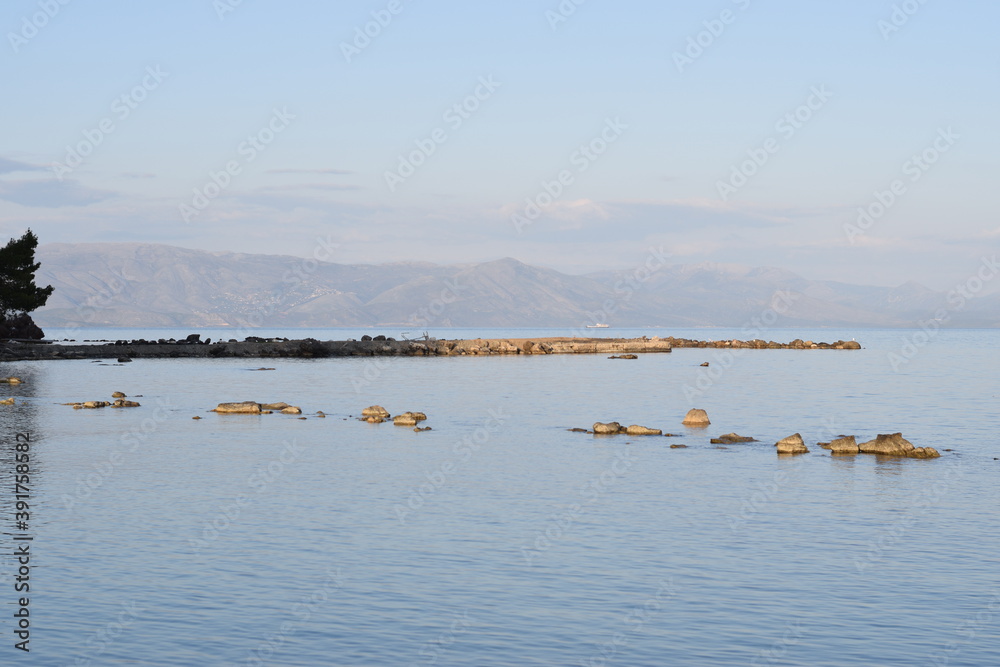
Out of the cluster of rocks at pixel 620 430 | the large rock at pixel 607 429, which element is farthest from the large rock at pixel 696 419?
the large rock at pixel 607 429

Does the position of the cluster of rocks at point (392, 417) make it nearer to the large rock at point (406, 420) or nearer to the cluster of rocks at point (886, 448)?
the large rock at point (406, 420)

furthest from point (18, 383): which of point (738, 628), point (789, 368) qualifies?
point (789, 368)

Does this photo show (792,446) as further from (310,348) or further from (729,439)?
(310,348)

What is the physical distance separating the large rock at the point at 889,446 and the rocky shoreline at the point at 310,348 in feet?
306

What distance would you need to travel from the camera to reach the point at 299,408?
5634cm

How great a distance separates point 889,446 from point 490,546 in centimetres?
2280

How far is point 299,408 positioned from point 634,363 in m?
70.4

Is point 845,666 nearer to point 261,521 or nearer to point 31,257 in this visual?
point 261,521

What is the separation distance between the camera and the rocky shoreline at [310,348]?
119 m

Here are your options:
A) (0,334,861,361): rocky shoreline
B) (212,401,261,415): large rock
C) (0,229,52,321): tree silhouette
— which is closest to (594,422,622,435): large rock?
(212,401,261,415): large rock

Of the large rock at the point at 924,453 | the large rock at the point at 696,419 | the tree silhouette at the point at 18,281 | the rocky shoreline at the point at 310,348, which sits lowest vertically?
the large rock at the point at 924,453

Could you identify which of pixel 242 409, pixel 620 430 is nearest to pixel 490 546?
pixel 620 430

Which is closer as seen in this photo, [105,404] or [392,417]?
[392,417]

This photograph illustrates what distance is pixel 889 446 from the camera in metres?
40.0
